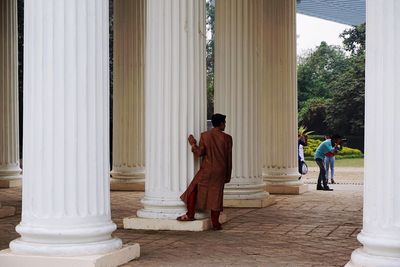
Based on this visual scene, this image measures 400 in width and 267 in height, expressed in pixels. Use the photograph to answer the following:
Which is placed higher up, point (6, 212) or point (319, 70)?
point (319, 70)

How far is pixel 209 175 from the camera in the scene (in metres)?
12.6

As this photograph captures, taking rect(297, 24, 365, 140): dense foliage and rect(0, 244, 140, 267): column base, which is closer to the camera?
rect(0, 244, 140, 267): column base

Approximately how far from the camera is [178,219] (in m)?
12.8

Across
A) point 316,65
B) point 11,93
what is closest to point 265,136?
point 11,93

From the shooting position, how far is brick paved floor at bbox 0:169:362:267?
9.99m

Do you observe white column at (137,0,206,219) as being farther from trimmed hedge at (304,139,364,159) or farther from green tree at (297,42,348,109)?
green tree at (297,42,348,109)

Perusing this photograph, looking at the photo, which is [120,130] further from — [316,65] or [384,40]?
[316,65]

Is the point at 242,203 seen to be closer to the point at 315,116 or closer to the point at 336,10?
the point at 315,116

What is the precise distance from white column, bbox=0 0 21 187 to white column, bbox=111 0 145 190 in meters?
3.45

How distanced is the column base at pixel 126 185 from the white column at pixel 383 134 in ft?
48.0

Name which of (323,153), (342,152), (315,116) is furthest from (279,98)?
(315,116)

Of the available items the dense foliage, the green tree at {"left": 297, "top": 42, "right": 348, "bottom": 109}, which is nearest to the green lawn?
the dense foliage

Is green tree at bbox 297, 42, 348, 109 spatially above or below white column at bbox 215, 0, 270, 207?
above

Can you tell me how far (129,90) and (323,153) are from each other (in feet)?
21.4
